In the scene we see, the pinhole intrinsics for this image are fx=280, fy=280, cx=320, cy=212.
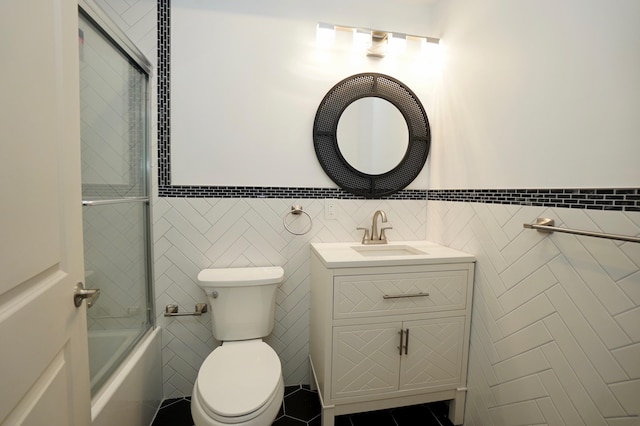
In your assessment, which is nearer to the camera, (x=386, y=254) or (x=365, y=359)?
(x=365, y=359)

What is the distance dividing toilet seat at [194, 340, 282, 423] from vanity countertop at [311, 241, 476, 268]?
1.71 feet

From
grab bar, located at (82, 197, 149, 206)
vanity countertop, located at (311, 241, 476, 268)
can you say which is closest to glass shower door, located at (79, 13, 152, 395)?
grab bar, located at (82, 197, 149, 206)

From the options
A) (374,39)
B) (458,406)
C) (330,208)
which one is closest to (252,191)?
(330,208)

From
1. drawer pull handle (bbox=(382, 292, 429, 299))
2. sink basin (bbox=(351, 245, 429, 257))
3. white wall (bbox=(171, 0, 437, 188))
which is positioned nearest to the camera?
drawer pull handle (bbox=(382, 292, 429, 299))

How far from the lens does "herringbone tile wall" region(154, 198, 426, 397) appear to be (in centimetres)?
159

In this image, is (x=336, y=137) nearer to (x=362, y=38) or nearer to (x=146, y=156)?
(x=362, y=38)

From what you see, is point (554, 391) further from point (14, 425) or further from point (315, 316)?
point (14, 425)

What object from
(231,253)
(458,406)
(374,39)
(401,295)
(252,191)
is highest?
(374,39)

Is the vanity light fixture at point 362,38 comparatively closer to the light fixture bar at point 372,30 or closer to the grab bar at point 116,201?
the light fixture bar at point 372,30

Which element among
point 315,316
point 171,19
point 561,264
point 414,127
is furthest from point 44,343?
point 414,127

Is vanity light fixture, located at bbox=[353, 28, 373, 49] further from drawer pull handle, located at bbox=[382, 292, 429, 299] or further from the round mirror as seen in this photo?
drawer pull handle, located at bbox=[382, 292, 429, 299]

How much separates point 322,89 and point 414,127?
63cm

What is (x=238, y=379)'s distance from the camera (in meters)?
1.16

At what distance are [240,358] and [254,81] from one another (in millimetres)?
1458
